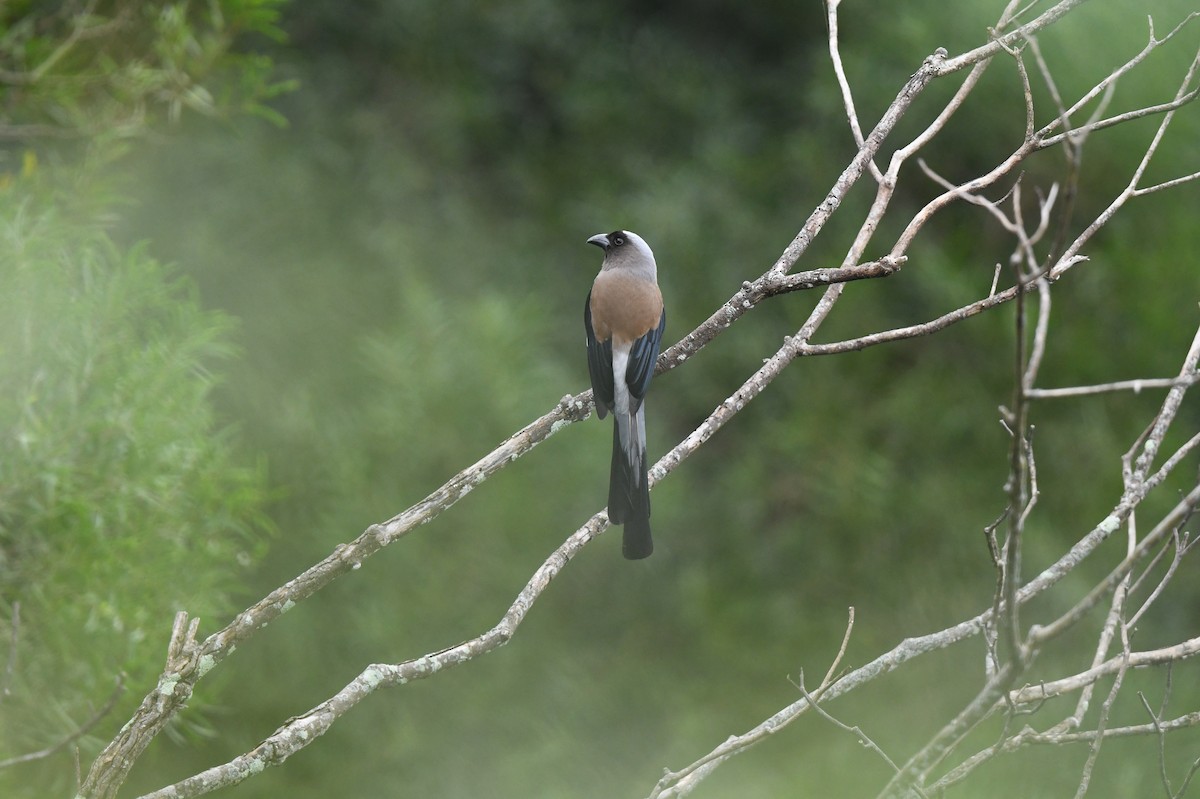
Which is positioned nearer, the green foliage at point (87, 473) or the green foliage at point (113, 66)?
the green foliage at point (87, 473)

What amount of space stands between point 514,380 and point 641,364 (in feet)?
→ 7.24

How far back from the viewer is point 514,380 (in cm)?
442

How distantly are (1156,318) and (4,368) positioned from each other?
3.96 meters

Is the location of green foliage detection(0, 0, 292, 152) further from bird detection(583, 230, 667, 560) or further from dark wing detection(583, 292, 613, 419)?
dark wing detection(583, 292, 613, 419)

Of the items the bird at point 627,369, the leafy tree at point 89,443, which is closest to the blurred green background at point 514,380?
the leafy tree at point 89,443

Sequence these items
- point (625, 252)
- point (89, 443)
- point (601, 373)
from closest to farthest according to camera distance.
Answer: point (601, 373)
point (89, 443)
point (625, 252)

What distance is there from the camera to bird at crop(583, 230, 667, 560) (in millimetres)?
1944

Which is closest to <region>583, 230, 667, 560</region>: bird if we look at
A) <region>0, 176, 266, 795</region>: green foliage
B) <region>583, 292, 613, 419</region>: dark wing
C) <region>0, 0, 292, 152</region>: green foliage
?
<region>583, 292, 613, 419</region>: dark wing

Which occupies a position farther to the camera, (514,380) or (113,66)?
(514,380)

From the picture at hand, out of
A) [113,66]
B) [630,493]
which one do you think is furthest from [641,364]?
[113,66]

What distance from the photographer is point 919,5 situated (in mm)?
5258

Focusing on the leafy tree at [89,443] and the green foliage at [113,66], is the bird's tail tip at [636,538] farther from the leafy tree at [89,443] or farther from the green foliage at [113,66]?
the green foliage at [113,66]

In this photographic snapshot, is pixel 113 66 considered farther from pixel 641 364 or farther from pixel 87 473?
pixel 641 364

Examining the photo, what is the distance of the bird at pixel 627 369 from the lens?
1.94 metres
